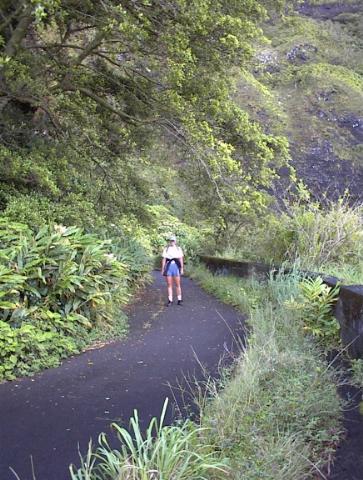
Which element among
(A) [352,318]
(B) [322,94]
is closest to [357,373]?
(A) [352,318]

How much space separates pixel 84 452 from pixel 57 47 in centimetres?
872

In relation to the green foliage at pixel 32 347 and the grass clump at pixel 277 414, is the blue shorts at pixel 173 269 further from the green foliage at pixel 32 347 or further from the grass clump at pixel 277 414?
the grass clump at pixel 277 414

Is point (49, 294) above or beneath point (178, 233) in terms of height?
beneath

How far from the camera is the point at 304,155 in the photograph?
35.3m

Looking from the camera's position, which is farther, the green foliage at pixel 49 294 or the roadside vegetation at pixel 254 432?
the green foliage at pixel 49 294

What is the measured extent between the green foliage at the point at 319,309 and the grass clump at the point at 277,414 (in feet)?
1.67

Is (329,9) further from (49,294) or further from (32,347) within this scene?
(32,347)

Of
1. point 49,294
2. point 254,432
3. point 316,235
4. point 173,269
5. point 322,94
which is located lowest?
point 49,294

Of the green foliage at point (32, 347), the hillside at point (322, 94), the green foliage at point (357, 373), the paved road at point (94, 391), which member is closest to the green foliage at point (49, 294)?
the green foliage at point (32, 347)

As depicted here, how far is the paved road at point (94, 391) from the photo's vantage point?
4324 millimetres

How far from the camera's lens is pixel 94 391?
5852 millimetres

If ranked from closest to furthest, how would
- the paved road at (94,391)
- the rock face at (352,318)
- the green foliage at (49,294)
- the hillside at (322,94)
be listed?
the paved road at (94,391) < the rock face at (352,318) < the green foliage at (49,294) < the hillside at (322,94)

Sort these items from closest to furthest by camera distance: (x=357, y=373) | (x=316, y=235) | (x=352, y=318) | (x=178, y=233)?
1. (x=357, y=373)
2. (x=352, y=318)
3. (x=316, y=235)
4. (x=178, y=233)

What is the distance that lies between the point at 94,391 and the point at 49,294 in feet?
7.61
